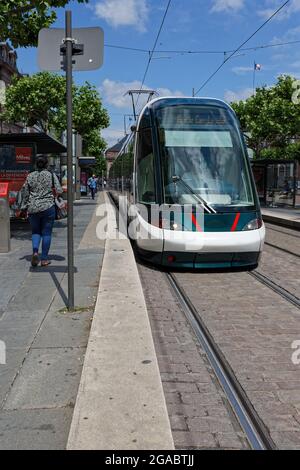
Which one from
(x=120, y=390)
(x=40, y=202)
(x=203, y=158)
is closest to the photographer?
(x=120, y=390)

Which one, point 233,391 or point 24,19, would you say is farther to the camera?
point 24,19

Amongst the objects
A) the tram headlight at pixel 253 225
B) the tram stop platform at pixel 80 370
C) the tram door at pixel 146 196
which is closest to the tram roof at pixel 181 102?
the tram door at pixel 146 196

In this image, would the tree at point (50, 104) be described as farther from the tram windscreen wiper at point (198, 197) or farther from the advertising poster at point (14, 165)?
the tram windscreen wiper at point (198, 197)

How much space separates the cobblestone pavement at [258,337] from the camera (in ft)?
10.7

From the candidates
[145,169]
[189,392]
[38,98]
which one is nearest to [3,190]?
[145,169]

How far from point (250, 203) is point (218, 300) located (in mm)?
2395

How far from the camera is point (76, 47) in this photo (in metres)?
4.92

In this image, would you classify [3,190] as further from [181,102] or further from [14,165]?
[14,165]

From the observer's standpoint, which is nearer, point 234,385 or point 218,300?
point 234,385

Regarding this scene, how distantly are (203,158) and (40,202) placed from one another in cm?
269

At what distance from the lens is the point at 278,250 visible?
10.7 metres
